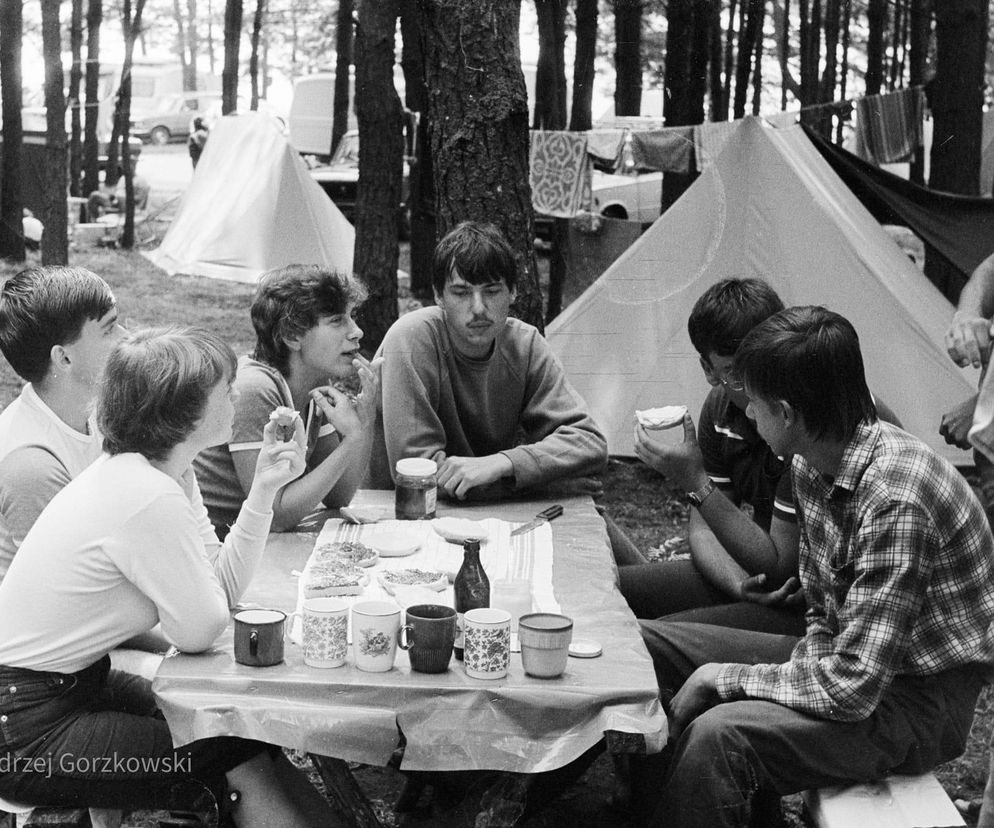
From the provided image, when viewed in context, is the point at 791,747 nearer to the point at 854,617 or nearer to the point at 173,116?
the point at 854,617

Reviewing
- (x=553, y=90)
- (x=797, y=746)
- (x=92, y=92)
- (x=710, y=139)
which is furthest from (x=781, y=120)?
(x=92, y=92)

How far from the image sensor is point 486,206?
16.4ft

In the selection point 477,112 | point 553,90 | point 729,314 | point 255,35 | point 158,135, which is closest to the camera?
point 729,314

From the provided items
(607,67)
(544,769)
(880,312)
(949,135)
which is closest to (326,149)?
(607,67)

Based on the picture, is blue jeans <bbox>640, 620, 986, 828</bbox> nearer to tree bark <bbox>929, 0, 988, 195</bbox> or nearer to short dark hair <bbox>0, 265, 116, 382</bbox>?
short dark hair <bbox>0, 265, 116, 382</bbox>

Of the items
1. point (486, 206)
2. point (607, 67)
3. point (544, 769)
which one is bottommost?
point (544, 769)

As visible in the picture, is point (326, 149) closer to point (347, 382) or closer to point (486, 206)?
point (486, 206)

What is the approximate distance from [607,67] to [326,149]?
585 cm

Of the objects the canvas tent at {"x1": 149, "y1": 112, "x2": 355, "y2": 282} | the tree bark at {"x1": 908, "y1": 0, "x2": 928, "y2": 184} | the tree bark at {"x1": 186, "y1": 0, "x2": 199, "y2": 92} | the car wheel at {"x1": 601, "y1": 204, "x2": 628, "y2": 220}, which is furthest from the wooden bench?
the tree bark at {"x1": 186, "y1": 0, "x2": 199, "y2": 92}

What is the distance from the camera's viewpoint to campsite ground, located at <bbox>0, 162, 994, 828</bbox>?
10.7ft

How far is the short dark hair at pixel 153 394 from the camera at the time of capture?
238cm

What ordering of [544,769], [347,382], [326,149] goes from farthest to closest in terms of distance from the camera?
1. [326,149]
2. [347,382]
3. [544,769]

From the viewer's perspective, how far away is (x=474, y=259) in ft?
Answer: 11.8

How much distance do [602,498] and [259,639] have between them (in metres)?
4.45
